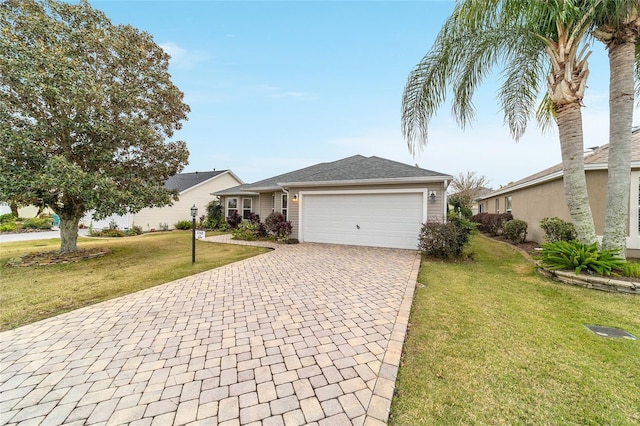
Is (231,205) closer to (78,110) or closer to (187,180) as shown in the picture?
(187,180)

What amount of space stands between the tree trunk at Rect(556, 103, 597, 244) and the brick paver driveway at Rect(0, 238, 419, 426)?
469 centimetres

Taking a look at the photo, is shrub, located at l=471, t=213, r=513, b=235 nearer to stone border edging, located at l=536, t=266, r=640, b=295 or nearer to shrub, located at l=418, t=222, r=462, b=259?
shrub, located at l=418, t=222, r=462, b=259

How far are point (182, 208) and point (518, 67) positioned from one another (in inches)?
817

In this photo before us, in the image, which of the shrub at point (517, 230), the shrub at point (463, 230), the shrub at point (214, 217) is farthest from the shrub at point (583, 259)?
the shrub at point (214, 217)

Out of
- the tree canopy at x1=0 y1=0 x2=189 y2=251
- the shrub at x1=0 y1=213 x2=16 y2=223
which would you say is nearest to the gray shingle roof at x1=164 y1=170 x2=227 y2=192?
the shrub at x1=0 y1=213 x2=16 y2=223

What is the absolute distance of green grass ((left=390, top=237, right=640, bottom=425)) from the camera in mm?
2088

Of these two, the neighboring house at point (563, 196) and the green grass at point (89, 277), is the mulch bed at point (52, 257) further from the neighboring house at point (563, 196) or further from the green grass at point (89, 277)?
the neighboring house at point (563, 196)

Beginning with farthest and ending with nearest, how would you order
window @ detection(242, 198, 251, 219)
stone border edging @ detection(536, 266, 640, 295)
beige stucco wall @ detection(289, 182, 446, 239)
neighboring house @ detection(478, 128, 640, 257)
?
1. window @ detection(242, 198, 251, 219)
2. beige stucco wall @ detection(289, 182, 446, 239)
3. neighboring house @ detection(478, 128, 640, 257)
4. stone border edging @ detection(536, 266, 640, 295)

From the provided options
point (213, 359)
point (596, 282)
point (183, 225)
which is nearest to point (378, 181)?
point (596, 282)

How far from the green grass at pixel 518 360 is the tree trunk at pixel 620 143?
1.94 m

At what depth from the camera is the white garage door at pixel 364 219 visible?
372 inches

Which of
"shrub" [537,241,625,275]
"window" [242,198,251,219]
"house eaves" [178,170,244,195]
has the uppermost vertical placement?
"house eaves" [178,170,244,195]

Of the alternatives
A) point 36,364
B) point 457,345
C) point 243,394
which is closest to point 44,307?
point 36,364

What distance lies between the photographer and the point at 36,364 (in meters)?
2.69
